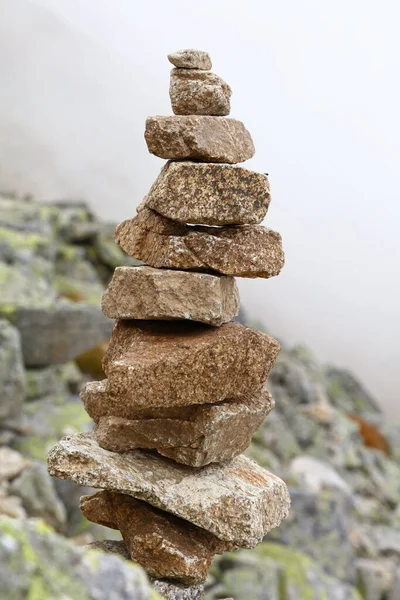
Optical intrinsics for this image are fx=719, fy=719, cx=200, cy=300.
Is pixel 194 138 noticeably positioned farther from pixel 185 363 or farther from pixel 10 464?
pixel 10 464

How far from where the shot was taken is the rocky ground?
19.0ft

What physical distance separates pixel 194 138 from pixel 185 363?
2.97 meters

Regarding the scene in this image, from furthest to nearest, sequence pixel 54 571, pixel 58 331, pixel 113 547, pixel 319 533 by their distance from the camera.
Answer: pixel 319 533, pixel 58 331, pixel 113 547, pixel 54 571

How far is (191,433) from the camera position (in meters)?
9.56

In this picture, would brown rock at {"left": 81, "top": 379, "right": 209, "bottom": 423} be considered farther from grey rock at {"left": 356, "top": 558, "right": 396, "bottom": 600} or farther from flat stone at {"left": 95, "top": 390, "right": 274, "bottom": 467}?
grey rock at {"left": 356, "top": 558, "right": 396, "bottom": 600}

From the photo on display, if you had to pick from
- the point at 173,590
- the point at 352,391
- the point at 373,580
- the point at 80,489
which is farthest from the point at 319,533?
the point at 352,391

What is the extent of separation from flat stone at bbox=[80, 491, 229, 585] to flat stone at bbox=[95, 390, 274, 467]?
0.84 metres

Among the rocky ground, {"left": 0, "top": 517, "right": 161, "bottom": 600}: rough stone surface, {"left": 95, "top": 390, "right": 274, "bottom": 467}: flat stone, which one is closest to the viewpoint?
{"left": 0, "top": 517, "right": 161, "bottom": 600}: rough stone surface

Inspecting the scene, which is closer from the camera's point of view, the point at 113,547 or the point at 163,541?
the point at 163,541

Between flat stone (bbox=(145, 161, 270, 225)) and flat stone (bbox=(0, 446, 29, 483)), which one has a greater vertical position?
flat stone (bbox=(145, 161, 270, 225))

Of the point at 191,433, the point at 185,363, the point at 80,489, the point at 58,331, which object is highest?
the point at 185,363

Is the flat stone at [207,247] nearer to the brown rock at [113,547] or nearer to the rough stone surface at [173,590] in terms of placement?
the brown rock at [113,547]

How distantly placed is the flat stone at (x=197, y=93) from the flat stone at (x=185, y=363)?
118 inches

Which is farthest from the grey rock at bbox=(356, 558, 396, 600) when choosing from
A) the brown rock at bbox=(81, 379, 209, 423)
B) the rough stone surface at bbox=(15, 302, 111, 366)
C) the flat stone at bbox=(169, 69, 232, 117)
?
the flat stone at bbox=(169, 69, 232, 117)
